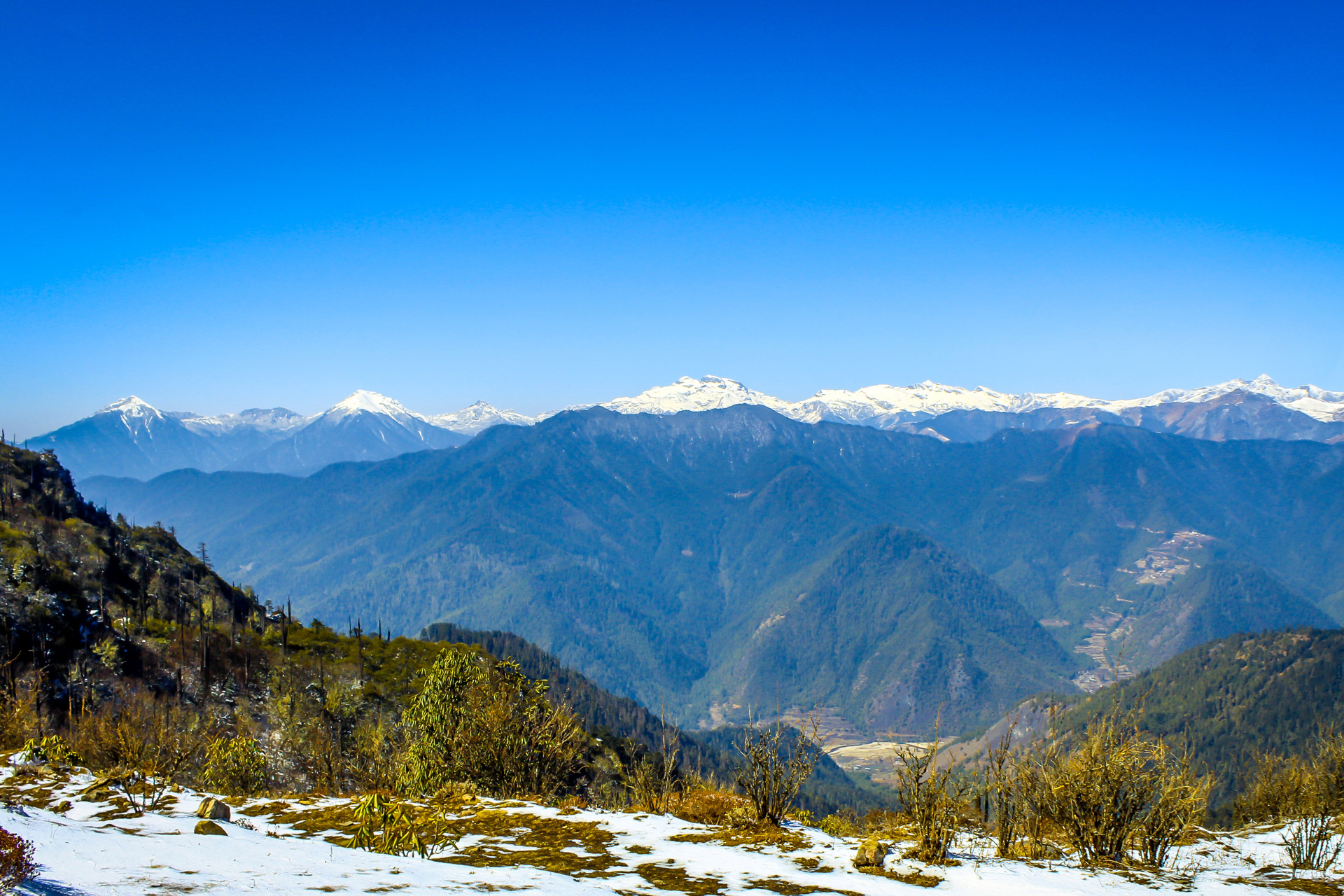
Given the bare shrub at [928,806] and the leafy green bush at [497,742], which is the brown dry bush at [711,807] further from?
the leafy green bush at [497,742]

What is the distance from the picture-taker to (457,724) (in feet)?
101

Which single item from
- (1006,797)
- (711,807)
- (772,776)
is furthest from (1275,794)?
(711,807)

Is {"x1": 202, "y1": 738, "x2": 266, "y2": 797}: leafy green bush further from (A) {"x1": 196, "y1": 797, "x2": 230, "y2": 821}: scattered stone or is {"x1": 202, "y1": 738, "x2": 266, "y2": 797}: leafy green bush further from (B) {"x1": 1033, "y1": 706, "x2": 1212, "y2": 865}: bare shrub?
(B) {"x1": 1033, "y1": 706, "x2": 1212, "y2": 865}: bare shrub

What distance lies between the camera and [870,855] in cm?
1497

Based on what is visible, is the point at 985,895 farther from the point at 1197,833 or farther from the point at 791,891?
the point at 1197,833

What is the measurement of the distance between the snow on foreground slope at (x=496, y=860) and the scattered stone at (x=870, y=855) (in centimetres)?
25

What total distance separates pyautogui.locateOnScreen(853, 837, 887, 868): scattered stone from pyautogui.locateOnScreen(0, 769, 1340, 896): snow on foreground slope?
0.25 metres

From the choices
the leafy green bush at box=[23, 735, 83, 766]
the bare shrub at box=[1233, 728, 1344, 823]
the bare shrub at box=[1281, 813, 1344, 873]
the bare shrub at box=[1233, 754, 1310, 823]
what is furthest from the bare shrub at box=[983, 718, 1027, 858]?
the leafy green bush at box=[23, 735, 83, 766]

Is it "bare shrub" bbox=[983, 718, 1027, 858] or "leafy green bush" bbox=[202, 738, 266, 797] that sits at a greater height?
"bare shrub" bbox=[983, 718, 1027, 858]

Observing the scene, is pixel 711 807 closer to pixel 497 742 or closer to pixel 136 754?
pixel 497 742

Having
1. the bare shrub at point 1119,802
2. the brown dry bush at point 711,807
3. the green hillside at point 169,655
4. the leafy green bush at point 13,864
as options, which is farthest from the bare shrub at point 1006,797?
the green hillside at point 169,655

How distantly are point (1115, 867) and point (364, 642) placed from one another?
114393 millimetres

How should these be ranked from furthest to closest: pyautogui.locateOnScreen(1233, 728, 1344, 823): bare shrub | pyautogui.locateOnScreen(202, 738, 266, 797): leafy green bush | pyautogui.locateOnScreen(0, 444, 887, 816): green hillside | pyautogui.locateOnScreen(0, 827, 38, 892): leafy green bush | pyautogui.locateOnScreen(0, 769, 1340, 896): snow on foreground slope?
pyautogui.locateOnScreen(0, 444, 887, 816): green hillside → pyautogui.locateOnScreen(202, 738, 266, 797): leafy green bush → pyautogui.locateOnScreen(1233, 728, 1344, 823): bare shrub → pyautogui.locateOnScreen(0, 769, 1340, 896): snow on foreground slope → pyautogui.locateOnScreen(0, 827, 38, 892): leafy green bush

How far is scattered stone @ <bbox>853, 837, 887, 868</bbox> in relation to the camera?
14781mm
